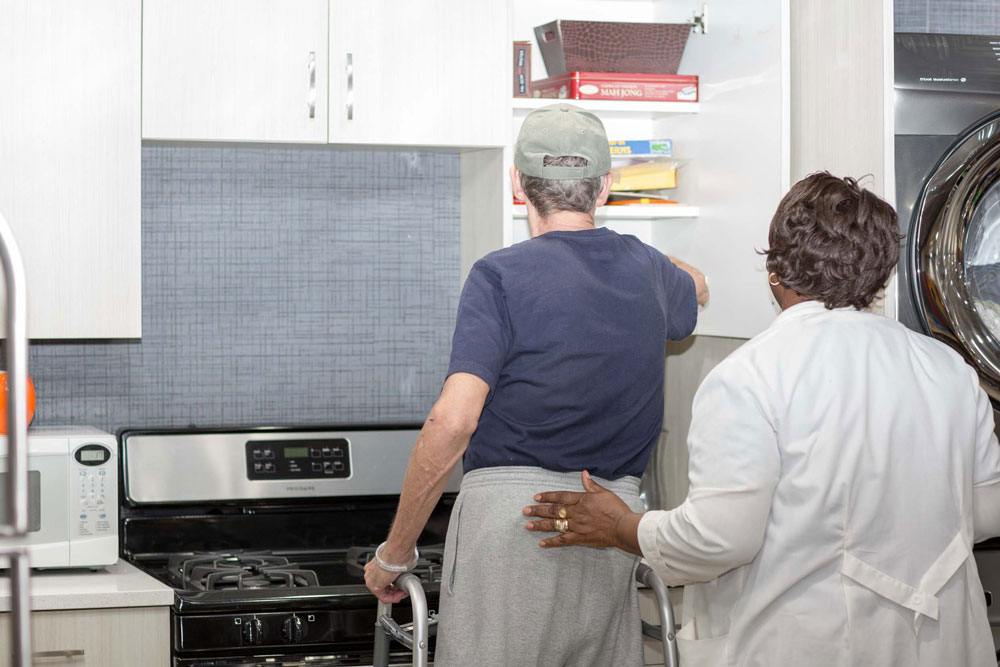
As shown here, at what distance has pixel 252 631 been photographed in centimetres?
208

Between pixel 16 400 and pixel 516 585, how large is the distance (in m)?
0.99

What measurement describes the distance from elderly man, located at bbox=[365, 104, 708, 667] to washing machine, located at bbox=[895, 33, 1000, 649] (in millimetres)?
547

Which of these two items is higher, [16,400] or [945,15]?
[945,15]

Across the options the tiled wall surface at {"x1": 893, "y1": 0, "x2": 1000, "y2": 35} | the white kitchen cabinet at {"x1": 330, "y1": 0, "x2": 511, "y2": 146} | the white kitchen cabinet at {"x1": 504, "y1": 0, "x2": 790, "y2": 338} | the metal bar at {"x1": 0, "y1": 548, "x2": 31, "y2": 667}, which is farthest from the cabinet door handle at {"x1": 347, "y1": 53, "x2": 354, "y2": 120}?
the metal bar at {"x1": 0, "y1": 548, "x2": 31, "y2": 667}

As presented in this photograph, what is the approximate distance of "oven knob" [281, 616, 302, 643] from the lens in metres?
2.10

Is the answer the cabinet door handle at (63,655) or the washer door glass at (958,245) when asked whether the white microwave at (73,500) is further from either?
the washer door glass at (958,245)

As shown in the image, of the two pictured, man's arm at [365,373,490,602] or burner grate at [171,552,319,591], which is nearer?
man's arm at [365,373,490,602]

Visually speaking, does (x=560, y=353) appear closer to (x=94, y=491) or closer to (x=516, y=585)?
(x=516, y=585)

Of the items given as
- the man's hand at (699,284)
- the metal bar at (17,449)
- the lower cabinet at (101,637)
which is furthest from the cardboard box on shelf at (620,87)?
the metal bar at (17,449)

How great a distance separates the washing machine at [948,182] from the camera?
6.51 ft

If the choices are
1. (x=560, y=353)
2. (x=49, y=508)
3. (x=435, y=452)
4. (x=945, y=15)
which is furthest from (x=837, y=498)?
(x=945, y=15)

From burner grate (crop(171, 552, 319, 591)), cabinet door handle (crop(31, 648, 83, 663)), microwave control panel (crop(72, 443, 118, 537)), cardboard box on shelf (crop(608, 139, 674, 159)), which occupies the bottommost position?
cabinet door handle (crop(31, 648, 83, 663))

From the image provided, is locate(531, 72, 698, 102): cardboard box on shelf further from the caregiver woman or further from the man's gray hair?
the caregiver woman

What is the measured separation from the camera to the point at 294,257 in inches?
106
